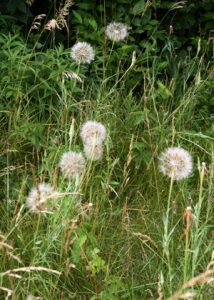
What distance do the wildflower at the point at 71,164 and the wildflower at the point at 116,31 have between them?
153 cm

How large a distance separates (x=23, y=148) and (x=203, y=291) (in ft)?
4.71

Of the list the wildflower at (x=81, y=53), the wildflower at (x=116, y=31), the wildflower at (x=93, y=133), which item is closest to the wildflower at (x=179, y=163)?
the wildflower at (x=93, y=133)

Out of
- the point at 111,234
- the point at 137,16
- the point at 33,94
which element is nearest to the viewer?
the point at 111,234

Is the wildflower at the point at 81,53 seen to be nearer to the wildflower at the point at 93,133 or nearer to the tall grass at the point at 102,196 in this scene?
the tall grass at the point at 102,196

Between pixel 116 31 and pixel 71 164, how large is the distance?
5.36 feet

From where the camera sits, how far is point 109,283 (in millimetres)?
2396

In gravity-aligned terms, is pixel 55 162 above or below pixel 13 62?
below

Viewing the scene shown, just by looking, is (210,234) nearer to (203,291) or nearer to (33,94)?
(203,291)

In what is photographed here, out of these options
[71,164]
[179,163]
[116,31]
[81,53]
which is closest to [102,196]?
[71,164]

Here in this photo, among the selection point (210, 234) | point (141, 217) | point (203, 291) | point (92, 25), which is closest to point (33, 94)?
point (92, 25)

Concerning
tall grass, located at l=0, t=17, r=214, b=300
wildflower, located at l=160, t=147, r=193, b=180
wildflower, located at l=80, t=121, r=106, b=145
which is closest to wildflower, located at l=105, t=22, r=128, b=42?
tall grass, located at l=0, t=17, r=214, b=300

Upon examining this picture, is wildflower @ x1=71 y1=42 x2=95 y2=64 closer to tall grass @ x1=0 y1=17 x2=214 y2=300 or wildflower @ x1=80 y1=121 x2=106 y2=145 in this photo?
tall grass @ x1=0 y1=17 x2=214 y2=300

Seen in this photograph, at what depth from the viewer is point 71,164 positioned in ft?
8.74

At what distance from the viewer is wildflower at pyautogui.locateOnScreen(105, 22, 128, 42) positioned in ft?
13.2
